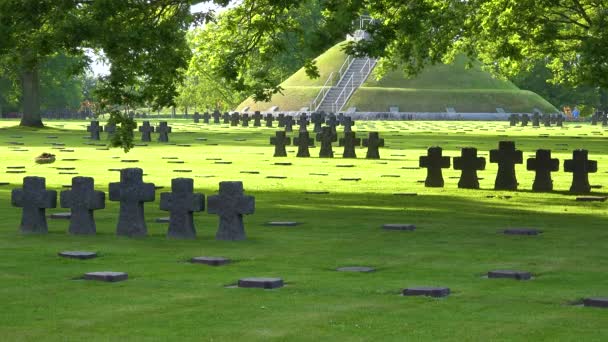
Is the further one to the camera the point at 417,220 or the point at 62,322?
the point at 417,220

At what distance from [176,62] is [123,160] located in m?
15.7

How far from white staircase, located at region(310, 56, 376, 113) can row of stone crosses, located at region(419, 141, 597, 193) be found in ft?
336

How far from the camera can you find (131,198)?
707 inches

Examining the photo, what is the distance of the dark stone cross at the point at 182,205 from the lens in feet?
57.6

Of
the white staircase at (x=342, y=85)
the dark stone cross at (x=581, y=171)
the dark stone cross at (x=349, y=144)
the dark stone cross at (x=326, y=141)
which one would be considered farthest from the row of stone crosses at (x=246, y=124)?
the white staircase at (x=342, y=85)

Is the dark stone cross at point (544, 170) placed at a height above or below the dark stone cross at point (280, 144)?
above

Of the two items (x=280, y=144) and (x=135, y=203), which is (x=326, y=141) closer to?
(x=280, y=144)

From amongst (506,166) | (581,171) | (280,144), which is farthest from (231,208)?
(280,144)

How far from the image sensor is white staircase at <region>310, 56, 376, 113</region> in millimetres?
135375

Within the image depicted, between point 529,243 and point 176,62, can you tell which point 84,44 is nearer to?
point 176,62

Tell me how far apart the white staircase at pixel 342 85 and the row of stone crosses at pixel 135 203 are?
114 metres

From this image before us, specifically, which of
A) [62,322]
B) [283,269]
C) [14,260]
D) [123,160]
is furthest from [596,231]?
[123,160]

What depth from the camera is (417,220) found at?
2139 cm

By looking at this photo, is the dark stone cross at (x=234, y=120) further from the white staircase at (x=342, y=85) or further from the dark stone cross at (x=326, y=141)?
the dark stone cross at (x=326, y=141)
